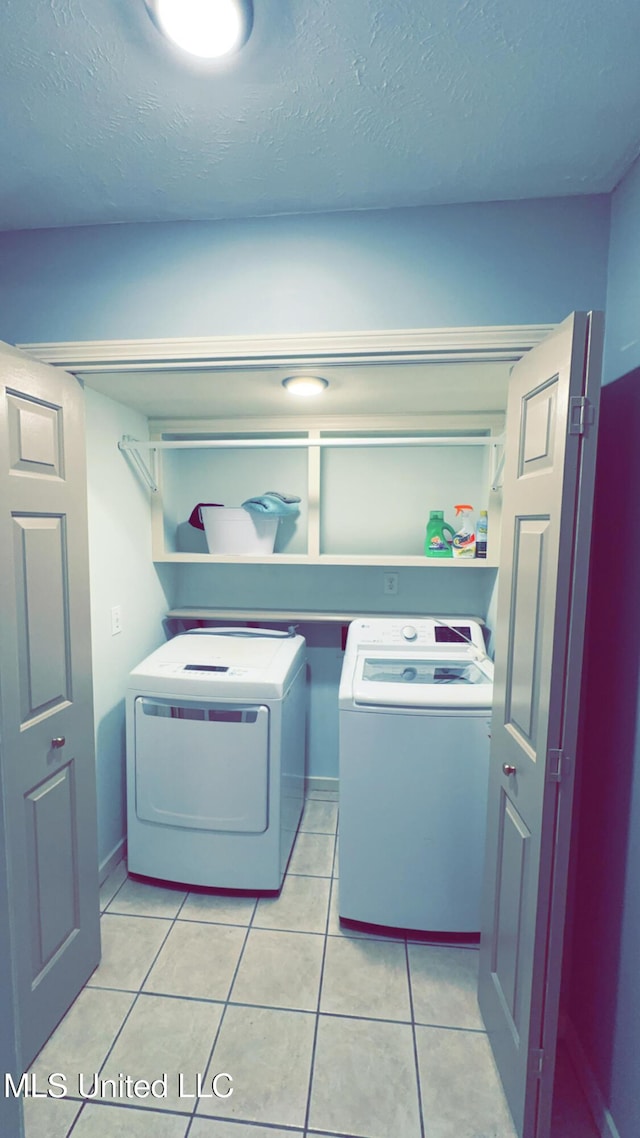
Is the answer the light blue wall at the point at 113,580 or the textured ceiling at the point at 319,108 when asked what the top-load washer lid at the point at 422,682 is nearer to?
the light blue wall at the point at 113,580

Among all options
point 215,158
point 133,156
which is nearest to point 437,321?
point 215,158

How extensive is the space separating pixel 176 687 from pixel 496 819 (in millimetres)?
1197

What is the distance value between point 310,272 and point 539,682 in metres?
1.22

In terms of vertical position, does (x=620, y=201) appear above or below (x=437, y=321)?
above

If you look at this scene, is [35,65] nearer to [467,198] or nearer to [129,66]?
[129,66]

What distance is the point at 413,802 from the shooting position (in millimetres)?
1667

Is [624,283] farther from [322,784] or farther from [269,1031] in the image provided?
[322,784]

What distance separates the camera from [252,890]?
1.95m

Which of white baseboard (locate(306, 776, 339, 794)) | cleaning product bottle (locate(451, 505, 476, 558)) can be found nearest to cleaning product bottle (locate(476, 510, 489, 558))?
cleaning product bottle (locate(451, 505, 476, 558))

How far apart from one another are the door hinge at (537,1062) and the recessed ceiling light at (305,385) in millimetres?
1926

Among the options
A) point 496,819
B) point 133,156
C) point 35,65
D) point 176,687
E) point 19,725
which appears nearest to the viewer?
point 35,65

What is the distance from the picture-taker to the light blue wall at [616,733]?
109 cm

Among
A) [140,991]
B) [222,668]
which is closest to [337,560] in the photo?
[222,668]
